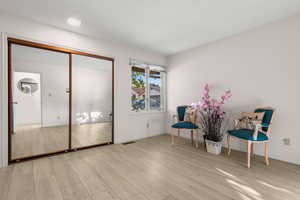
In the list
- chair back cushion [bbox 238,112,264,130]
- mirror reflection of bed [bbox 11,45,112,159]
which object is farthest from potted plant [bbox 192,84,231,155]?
mirror reflection of bed [bbox 11,45,112,159]

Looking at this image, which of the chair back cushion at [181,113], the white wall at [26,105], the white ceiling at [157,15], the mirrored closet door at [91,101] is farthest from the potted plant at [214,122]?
the white wall at [26,105]

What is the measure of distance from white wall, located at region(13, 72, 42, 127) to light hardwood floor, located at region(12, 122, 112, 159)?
0.13 meters

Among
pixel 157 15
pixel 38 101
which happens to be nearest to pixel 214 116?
pixel 157 15

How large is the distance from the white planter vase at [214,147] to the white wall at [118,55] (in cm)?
169

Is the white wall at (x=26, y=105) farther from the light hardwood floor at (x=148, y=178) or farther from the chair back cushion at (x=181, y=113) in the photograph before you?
the chair back cushion at (x=181, y=113)

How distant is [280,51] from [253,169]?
2078 millimetres

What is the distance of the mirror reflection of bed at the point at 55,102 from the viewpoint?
237cm

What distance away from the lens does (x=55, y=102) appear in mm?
2723

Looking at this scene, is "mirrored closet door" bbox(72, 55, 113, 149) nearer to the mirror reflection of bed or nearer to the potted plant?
the mirror reflection of bed

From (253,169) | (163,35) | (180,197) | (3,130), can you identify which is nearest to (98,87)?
(3,130)

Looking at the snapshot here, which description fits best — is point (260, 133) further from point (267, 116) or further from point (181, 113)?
point (181, 113)

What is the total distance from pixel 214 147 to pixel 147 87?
2327 mm

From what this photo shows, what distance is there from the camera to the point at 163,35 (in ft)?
9.78

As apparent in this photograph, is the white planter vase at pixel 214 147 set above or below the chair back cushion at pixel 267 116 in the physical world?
below
